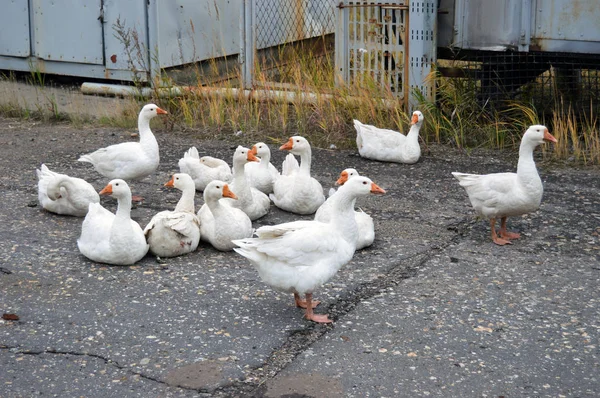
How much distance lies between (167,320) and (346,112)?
4.89 m

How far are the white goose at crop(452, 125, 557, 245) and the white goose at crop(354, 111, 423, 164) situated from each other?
75.9 inches

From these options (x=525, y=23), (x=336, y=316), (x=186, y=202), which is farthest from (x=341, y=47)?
(x=336, y=316)

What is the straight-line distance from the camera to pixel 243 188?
6281mm

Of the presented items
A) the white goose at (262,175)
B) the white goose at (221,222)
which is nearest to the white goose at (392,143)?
the white goose at (262,175)

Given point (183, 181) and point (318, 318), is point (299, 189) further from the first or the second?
point (318, 318)

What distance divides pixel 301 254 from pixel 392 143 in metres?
3.69

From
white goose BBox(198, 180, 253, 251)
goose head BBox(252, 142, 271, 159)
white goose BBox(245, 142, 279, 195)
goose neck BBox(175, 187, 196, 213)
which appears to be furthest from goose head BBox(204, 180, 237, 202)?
white goose BBox(245, 142, 279, 195)

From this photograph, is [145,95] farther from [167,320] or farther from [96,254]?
[167,320]

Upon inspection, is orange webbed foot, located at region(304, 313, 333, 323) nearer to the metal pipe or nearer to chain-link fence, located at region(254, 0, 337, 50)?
the metal pipe

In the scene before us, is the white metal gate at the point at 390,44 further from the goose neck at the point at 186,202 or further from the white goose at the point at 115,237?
the white goose at the point at 115,237

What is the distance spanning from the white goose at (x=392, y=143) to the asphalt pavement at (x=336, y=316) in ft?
3.68

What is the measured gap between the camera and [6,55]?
11.2 meters

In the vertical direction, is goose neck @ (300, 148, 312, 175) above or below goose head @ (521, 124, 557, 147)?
below

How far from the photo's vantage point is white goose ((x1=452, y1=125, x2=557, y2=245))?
5.80 m
